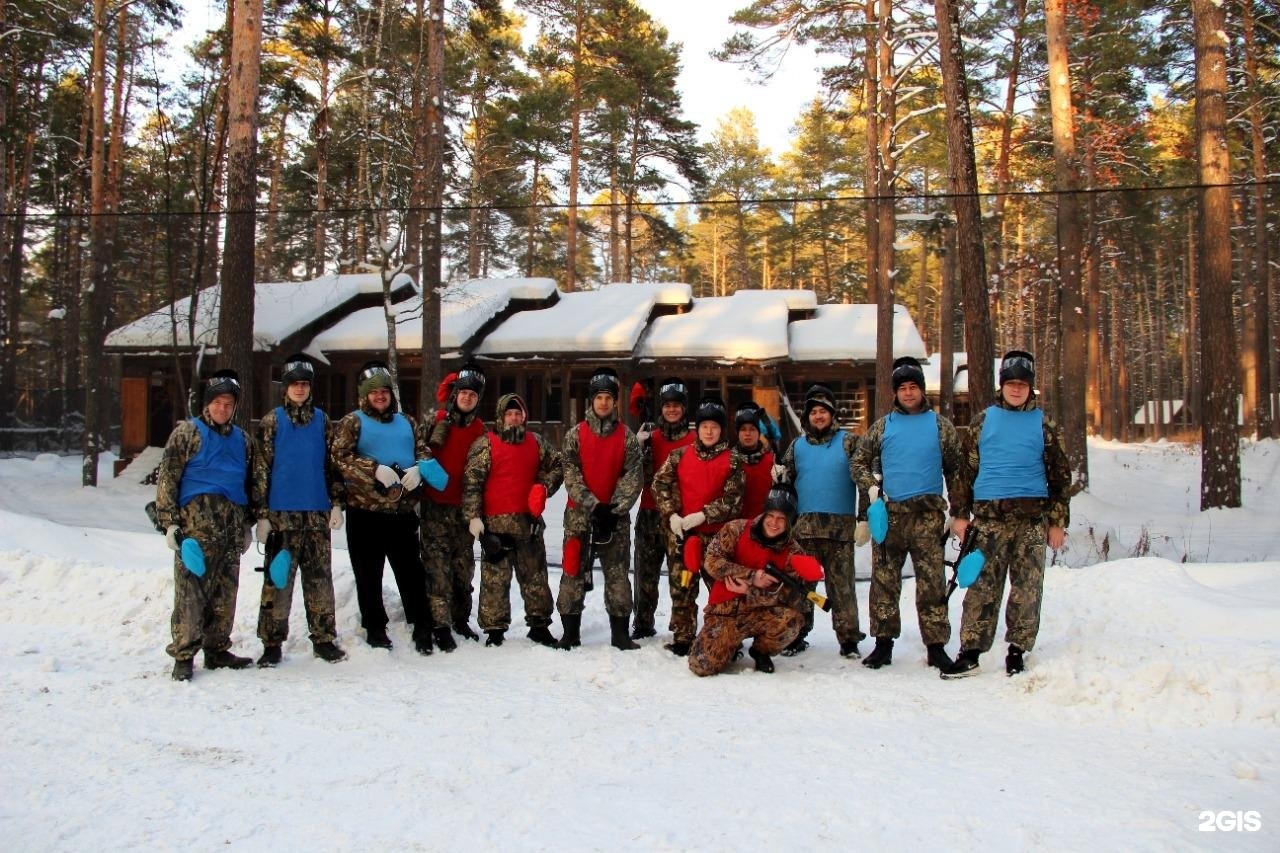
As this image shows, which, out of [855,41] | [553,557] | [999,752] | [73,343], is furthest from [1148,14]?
[73,343]

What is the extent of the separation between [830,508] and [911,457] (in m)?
0.66

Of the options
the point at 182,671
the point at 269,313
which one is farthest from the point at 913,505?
the point at 269,313

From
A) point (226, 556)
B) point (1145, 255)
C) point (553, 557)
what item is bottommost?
point (553, 557)

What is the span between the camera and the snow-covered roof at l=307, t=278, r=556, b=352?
67.8 feet

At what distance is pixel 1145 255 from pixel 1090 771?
44.8 metres

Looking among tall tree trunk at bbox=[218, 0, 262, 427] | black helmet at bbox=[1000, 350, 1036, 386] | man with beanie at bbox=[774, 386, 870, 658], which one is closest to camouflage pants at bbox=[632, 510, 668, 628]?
man with beanie at bbox=[774, 386, 870, 658]

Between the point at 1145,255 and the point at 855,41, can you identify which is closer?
the point at 855,41

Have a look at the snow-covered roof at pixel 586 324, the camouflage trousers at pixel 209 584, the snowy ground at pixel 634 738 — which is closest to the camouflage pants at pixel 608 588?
the snowy ground at pixel 634 738

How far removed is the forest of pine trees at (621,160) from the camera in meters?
12.3

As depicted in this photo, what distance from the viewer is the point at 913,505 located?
5531 mm

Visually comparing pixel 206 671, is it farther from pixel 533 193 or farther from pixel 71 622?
pixel 533 193

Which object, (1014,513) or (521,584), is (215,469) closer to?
→ (521,584)

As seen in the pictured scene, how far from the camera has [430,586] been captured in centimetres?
601

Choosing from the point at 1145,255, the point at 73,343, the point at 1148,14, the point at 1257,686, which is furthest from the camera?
the point at 1145,255
